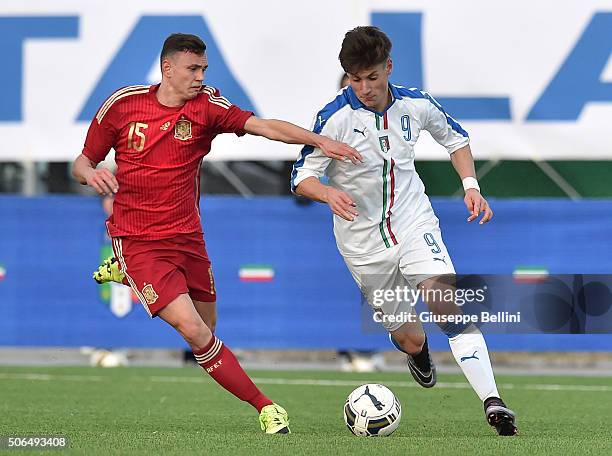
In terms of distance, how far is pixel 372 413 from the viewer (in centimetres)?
684

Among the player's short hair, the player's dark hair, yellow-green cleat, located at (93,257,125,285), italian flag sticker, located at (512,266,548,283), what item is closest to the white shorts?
the player's short hair

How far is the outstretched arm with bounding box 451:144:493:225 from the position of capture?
23.0ft

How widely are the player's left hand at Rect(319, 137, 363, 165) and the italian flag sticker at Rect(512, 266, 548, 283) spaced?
208 inches

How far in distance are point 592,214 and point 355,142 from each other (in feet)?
17.6

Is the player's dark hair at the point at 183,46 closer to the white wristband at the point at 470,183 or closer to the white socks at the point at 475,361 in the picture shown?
the white wristband at the point at 470,183

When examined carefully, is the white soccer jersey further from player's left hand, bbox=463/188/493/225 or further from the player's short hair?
player's left hand, bbox=463/188/493/225

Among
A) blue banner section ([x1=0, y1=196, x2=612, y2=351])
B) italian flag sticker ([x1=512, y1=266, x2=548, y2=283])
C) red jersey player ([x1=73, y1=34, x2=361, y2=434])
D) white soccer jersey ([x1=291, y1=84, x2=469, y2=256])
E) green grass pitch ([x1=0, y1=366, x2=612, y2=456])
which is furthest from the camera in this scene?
blue banner section ([x1=0, y1=196, x2=612, y2=351])

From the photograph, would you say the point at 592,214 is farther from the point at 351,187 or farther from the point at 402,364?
the point at 351,187

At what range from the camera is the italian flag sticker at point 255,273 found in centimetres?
1217

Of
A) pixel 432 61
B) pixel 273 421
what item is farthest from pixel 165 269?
pixel 432 61

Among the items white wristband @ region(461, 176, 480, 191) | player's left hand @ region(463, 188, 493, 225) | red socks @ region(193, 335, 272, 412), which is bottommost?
red socks @ region(193, 335, 272, 412)

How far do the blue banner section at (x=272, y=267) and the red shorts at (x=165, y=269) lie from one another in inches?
181

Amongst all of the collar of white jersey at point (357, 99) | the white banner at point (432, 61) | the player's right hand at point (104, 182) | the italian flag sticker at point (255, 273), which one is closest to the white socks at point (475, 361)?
the collar of white jersey at point (357, 99)

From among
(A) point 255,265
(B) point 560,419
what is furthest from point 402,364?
(B) point 560,419
